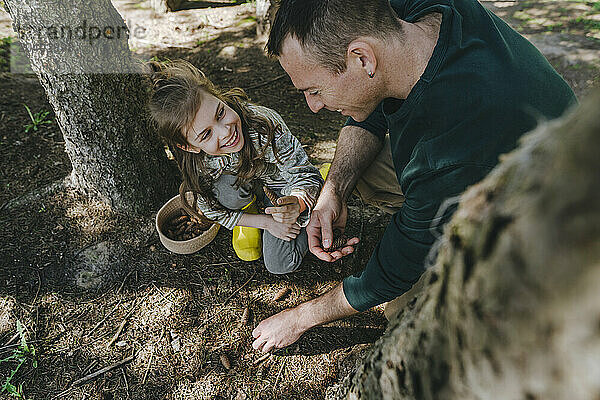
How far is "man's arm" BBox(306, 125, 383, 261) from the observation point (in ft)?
8.22

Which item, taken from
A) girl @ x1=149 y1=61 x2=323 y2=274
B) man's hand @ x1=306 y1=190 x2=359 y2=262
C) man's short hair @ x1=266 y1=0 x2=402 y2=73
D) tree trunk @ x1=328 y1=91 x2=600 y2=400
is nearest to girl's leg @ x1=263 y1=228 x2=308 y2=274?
girl @ x1=149 y1=61 x2=323 y2=274

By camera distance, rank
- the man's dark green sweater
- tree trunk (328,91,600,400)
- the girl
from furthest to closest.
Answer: the girl
the man's dark green sweater
tree trunk (328,91,600,400)

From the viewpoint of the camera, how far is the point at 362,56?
182cm

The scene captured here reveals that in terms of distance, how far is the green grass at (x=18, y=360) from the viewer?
2271mm

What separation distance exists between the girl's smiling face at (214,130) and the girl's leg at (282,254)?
2.44 feet

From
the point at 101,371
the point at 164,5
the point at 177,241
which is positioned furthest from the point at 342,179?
the point at 164,5

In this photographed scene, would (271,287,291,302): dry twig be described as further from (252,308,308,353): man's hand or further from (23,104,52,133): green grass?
(23,104,52,133): green grass

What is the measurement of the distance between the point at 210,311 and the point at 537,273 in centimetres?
253

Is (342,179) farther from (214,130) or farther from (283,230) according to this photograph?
(214,130)

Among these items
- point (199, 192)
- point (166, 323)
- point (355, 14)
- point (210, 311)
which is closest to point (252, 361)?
point (210, 311)

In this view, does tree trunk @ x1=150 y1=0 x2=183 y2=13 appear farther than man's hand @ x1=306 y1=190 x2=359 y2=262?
Yes

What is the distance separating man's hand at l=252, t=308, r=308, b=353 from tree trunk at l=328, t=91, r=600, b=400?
174 cm

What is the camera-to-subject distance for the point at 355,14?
1.81 m

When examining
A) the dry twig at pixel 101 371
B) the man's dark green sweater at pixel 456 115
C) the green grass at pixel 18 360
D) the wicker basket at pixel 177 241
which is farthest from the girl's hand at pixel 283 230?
the green grass at pixel 18 360
